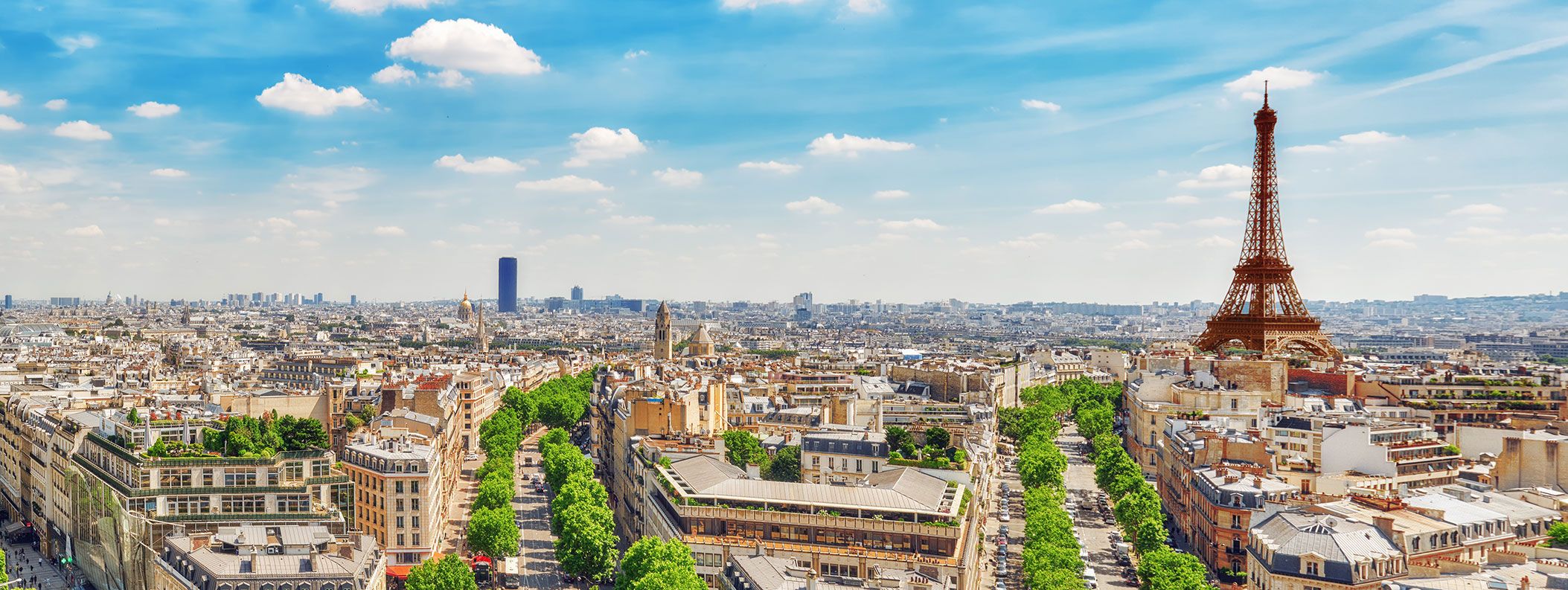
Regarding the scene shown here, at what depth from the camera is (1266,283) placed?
13425cm

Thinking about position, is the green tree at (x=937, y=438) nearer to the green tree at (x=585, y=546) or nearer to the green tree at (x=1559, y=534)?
the green tree at (x=585, y=546)

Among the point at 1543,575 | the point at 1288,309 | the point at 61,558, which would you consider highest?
the point at 1288,309

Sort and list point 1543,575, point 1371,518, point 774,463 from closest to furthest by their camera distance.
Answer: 1. point 1543,575
2. point 1371,518
3. point 774,463

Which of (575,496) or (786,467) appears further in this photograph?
(786,467)

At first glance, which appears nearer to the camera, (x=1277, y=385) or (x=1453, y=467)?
(x=1453, y=467)

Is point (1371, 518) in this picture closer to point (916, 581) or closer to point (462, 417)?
point (916, 581)

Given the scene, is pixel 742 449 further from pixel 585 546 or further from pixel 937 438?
pixel 585 546

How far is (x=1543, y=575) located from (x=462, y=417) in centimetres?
9495

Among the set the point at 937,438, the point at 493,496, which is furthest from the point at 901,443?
the point at 493,496

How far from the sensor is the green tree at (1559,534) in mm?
63969

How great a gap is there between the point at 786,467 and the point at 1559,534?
1816 inches

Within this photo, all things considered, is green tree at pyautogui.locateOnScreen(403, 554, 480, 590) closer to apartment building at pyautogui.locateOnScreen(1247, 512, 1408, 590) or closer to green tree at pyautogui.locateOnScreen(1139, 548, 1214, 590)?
green tree at pyautogui.locateOnScreen(1139, 548, 1214, 590)

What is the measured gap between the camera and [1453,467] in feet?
295

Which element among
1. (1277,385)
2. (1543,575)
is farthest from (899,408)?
(1543,575)
